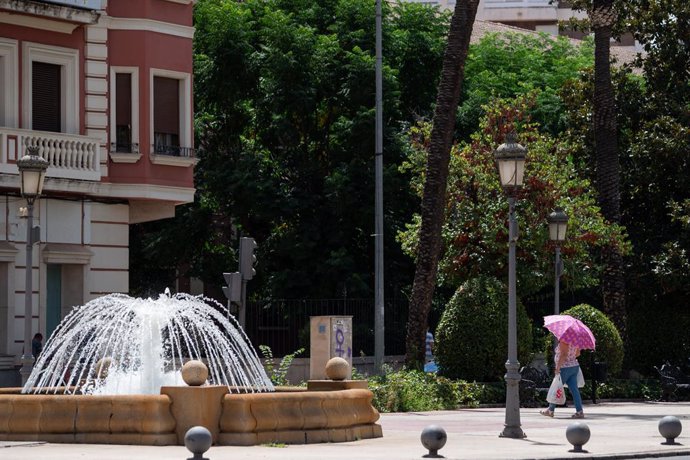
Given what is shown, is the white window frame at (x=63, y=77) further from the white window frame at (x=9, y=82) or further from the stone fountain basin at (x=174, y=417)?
the stone fountain basin at (x=174, y=417)

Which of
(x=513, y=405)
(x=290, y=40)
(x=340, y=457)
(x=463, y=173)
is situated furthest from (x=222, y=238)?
(x=340, y=457)

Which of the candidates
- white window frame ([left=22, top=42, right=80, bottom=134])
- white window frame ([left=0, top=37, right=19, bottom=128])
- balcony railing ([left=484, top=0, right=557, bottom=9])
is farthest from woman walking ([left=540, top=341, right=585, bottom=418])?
balcony railing ([left=484, top=0, right=557, bottom=9])

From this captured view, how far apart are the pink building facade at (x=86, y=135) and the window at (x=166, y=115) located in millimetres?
22

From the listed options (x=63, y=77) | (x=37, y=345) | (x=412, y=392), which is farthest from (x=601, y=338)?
(x=63, y=77)

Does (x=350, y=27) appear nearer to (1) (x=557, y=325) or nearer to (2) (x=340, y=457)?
(1) (x=557, y=325)

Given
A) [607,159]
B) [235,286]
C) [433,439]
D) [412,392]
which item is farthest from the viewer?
[607,159]

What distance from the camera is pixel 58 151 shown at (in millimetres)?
31844

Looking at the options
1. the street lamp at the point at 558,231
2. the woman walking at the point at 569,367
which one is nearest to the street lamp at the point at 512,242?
the woman walking at the point at 569,367

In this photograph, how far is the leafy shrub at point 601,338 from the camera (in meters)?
35.3

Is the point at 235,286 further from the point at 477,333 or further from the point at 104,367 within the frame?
the point at 477,333

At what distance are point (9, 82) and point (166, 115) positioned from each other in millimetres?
3906

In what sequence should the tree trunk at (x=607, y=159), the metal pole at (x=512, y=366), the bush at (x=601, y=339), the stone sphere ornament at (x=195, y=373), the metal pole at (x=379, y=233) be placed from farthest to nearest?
the tree trunk at (x=607, y=159) → the metal pole at (x=379, y=233) → the bush at (x=601, y=339) → the metal pole at (x=512, y=366) → the stone sphere ornament at (x=195, y=373)

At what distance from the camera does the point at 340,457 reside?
705 inches

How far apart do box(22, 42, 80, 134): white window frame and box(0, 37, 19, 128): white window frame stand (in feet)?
0.67
